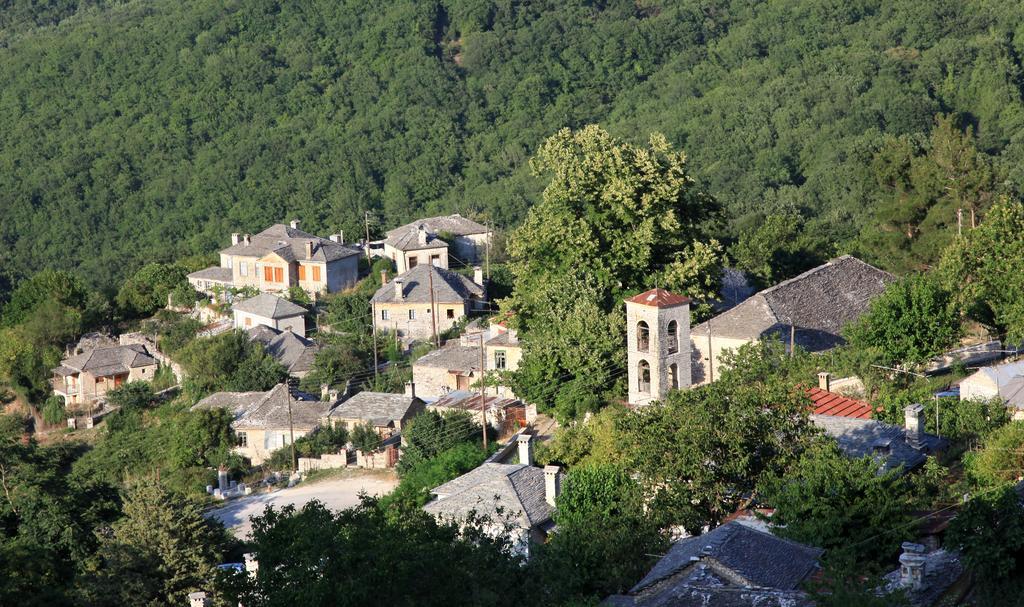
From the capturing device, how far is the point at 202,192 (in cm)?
8194

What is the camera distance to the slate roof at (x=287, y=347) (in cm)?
4556

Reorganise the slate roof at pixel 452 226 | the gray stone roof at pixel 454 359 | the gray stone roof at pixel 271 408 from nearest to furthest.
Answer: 1. the gray stone roof at pixel 271 408
2. the gray stone roof at pixel 454 359
3. the slate roof at pixel 452 226

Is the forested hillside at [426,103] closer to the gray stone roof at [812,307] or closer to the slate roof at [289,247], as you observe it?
the slate roof at [289,247]

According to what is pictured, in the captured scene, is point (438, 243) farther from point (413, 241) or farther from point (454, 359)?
point (454, 359)

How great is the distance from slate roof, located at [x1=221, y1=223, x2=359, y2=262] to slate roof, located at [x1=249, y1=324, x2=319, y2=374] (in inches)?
216

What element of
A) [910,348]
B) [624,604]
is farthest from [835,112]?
[624,604]

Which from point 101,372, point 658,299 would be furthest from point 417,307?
point 658,299

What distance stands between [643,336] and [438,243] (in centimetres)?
2377

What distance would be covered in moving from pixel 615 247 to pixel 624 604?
57.1 ft

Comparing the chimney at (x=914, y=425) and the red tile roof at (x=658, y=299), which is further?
the red tile roof at (x=658, y=299)

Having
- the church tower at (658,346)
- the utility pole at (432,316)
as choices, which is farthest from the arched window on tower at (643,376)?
the utility pole at (432,316)

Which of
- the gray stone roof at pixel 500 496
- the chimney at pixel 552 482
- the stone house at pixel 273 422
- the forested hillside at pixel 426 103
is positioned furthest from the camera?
the forested hillside at pixel 426 103

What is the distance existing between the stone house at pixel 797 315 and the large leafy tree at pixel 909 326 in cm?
202

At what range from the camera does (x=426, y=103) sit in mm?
91688
